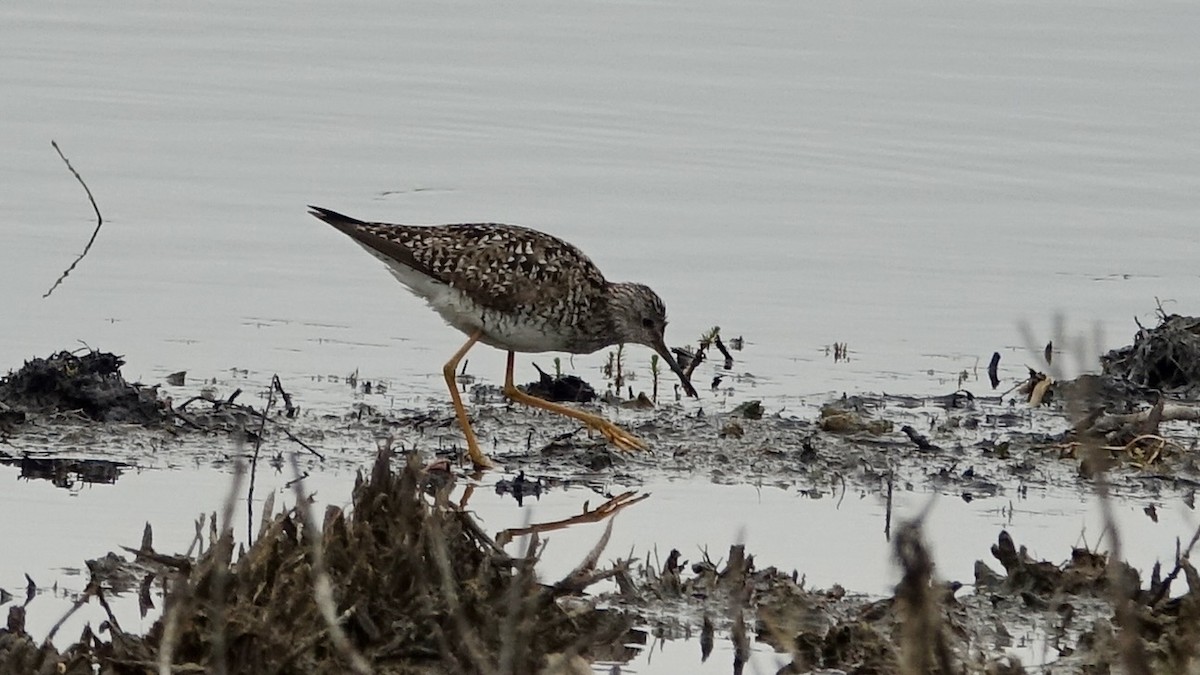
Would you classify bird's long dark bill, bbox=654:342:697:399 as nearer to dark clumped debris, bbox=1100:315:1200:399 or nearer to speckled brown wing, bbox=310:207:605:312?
speckled brown wing, bbox=310:207:605:312

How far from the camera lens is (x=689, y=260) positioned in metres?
14.0

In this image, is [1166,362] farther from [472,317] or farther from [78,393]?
[78,393]

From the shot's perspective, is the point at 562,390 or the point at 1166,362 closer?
the point at 562,390

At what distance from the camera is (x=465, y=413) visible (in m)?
9.58

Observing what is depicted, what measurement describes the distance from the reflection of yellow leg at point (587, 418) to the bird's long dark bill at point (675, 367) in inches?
25.6

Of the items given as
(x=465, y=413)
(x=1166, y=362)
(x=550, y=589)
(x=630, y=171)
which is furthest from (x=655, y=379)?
(x=630, y=171)

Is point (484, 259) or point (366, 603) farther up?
point (484, 259)

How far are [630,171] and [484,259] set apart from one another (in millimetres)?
6438

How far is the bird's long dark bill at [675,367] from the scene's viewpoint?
1048 cm

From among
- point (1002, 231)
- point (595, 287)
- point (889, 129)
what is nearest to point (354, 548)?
point (595, 287)

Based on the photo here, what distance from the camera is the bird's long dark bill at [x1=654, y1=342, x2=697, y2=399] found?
10484 mm

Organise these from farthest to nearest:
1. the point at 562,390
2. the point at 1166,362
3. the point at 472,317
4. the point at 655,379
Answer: the point at 1166,362 → the point at 655,379 → the point at 562,390 → the point at 472,317

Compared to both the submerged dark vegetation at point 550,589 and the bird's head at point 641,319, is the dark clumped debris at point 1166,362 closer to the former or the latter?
the submerged dark vegetation at point 550,589

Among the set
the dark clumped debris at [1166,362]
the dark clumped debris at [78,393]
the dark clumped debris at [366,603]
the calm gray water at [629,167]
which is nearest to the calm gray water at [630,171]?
the calm gray water at [629,167]
